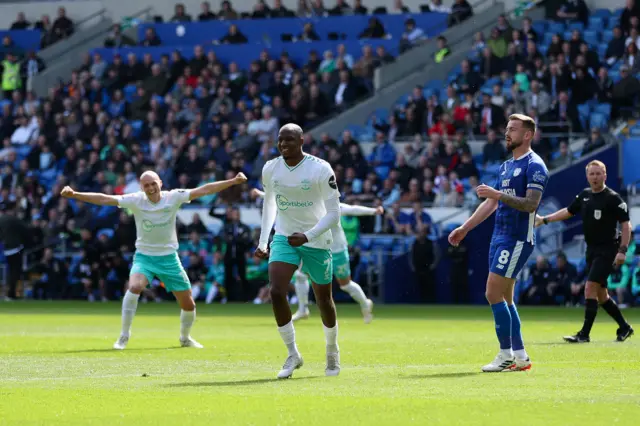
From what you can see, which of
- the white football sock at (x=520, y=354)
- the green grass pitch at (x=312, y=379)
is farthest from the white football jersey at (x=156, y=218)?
the white football sock at (x=520, y=354)

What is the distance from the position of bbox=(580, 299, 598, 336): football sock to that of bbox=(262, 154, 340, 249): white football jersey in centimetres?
606

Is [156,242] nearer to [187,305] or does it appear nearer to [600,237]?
[187,305]

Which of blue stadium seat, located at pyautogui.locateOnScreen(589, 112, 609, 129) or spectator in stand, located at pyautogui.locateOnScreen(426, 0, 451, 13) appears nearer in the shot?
blue stadium seat, located at pyautogui.locateOnScreen(589, 112, 609, 129)

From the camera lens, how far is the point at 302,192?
12781mm

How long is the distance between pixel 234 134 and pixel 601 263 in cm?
2060

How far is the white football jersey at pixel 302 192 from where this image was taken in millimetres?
12734

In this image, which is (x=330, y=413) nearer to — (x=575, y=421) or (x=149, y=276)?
(x=575, y=421)

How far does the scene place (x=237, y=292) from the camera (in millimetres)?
33375

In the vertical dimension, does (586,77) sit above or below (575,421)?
above

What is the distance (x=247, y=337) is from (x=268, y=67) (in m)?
21.0

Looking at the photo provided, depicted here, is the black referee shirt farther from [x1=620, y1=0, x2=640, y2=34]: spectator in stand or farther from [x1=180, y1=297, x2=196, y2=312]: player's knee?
[x1=620, y1=0, x2=640, y2=34]: spectator in stand

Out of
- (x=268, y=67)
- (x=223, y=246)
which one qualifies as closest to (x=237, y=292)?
(x=223, y=246)

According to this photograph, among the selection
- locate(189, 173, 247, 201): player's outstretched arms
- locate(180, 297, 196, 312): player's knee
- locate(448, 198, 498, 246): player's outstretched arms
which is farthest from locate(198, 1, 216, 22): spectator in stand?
locate(448, 198, 498, 246): player's outstretched arms

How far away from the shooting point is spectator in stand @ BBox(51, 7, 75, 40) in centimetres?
4653
